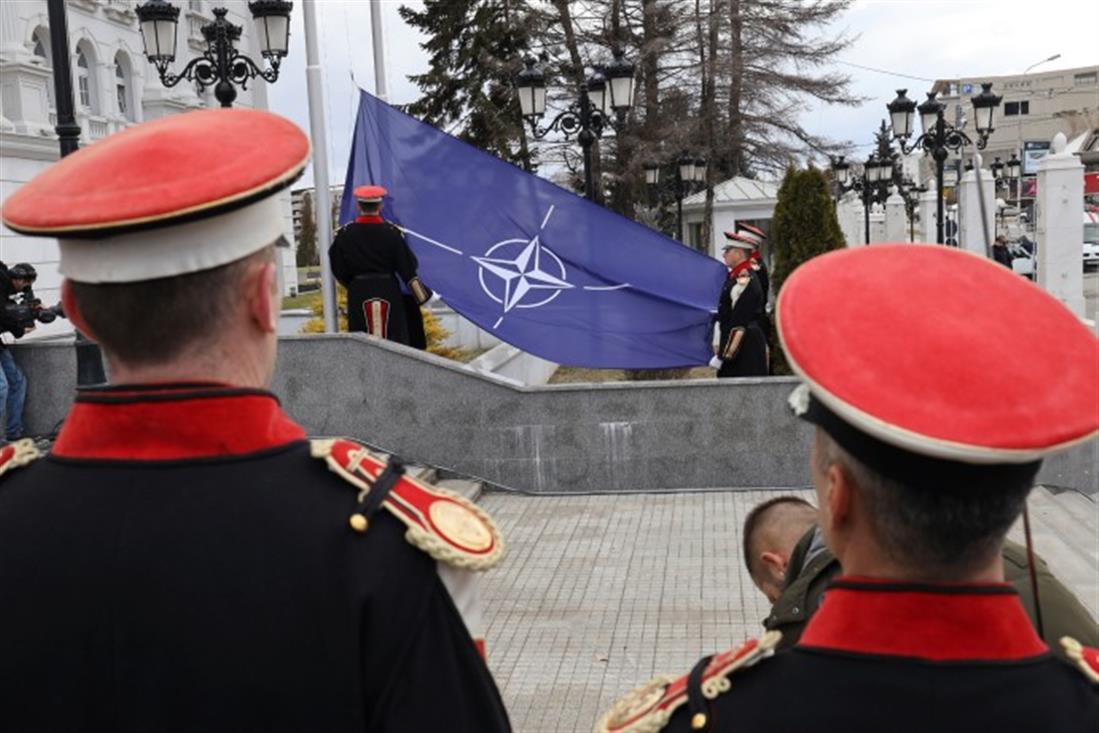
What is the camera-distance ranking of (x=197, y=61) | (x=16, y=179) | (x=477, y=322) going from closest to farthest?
(x=477, y=322), (x=197, y=61), (x=16, y=179)

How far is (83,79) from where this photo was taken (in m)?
32.8

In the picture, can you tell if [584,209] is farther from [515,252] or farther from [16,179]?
[16,179]

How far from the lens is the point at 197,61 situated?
517 inches

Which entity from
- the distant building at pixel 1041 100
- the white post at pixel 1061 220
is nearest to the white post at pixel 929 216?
the white post at pixel 1061 220

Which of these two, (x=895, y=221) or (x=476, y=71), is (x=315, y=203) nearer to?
(x=476, y=71)

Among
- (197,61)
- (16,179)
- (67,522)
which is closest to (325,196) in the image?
(197,61)

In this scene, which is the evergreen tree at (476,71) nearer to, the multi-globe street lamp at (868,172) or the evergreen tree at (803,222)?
the multi-globe street lamp at (868,172)

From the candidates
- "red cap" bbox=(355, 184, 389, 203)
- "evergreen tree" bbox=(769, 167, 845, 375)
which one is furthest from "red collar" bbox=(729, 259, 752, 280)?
"evergreen tree" bbox=(769, 167, 845, 375)

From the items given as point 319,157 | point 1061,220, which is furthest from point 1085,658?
point 1061,220

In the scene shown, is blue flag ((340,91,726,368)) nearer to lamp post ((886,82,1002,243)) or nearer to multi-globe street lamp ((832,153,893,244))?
lamp post ((886,82,1002,243))

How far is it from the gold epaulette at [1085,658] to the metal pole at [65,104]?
902 cm

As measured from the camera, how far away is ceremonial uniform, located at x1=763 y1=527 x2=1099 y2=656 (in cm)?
252

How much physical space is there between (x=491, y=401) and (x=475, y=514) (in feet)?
29.9

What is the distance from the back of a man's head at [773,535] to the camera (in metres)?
3.42
